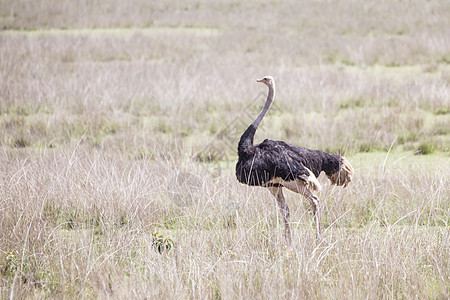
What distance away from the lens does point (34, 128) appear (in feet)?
29.5

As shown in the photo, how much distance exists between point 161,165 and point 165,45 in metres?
11.1

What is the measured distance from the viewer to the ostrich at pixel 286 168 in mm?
4402

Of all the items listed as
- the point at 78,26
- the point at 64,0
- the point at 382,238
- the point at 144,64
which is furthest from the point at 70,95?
the point at 64,0

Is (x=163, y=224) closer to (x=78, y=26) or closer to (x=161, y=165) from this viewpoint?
(x=161, y=165)

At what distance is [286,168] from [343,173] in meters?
0.63

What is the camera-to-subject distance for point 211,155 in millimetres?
8203

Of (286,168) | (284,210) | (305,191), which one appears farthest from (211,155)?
(286,168)

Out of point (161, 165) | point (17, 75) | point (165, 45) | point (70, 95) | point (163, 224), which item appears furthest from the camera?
point (165, 45)

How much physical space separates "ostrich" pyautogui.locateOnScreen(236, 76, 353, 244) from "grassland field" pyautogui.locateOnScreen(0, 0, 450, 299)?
256 millimetres

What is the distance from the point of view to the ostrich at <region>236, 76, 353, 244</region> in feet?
14.4

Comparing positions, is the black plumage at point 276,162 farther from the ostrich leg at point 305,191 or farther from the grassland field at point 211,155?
the grassland field at point 211,155

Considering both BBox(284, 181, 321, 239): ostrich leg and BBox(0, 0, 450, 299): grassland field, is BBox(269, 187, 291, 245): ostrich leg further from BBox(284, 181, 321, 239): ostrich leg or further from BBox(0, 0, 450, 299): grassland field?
BBox(284, 181, 321, 239): ostrich leg

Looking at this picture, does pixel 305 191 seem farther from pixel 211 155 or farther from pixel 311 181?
pixel 211 155

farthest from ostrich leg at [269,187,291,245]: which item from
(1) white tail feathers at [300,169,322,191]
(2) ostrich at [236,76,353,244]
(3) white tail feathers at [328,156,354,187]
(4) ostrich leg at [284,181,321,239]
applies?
(3) white tail feathers at [328,156,354,187]
